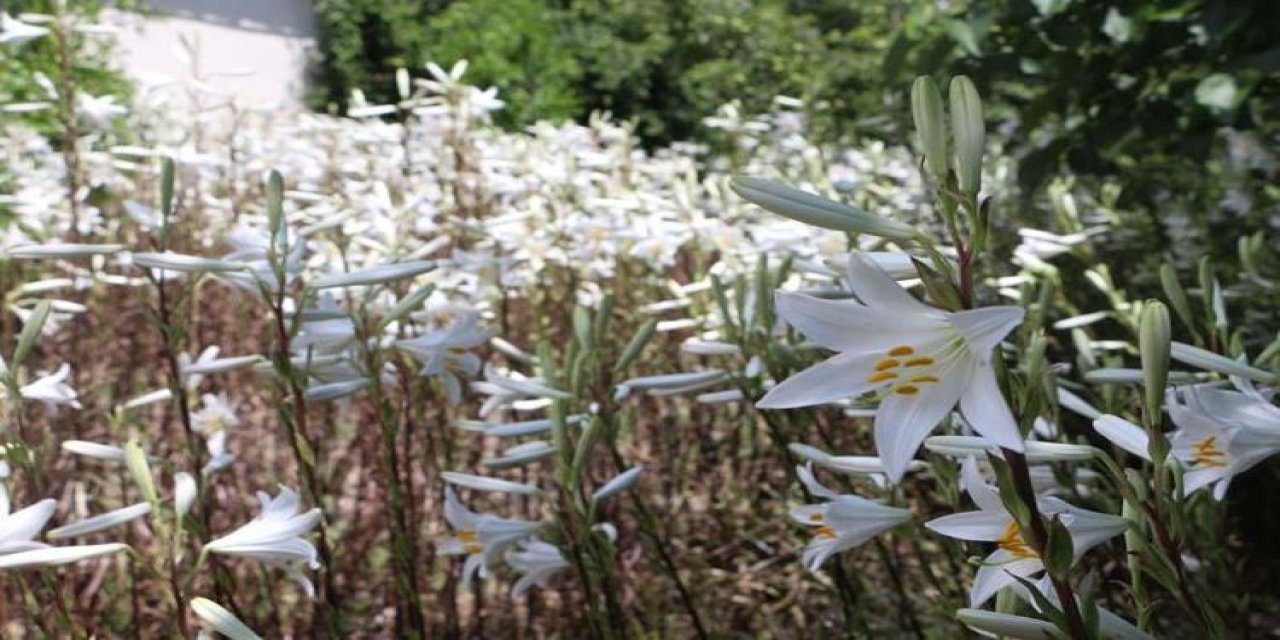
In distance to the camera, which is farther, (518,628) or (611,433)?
(518,628)

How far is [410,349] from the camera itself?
6.47 ft

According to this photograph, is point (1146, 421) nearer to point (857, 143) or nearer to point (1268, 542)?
point (1268, 542)

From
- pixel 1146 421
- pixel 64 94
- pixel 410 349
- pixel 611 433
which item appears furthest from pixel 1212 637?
pixel 64 94

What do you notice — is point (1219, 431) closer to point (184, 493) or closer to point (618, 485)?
point (618, 485)

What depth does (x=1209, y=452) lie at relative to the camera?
1.16 m

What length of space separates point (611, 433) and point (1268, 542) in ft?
6.66

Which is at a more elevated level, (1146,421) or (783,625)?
(1146,421)

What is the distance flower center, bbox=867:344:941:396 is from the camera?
3.18 feet

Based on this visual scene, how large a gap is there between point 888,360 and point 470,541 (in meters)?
1.04

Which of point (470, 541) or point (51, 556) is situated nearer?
point (51, 556)

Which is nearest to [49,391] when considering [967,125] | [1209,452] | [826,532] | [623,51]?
[826,532]

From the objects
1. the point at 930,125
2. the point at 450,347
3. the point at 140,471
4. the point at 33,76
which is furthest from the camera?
the point at 33,76

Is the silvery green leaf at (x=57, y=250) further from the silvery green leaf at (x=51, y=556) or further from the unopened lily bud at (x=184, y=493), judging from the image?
the silvery green leaf at (x=51, y=556)

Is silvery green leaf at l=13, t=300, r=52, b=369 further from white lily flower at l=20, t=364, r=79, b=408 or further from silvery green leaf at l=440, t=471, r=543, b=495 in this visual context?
silvery green leaf at l=440, t=471, r=543, b=495
